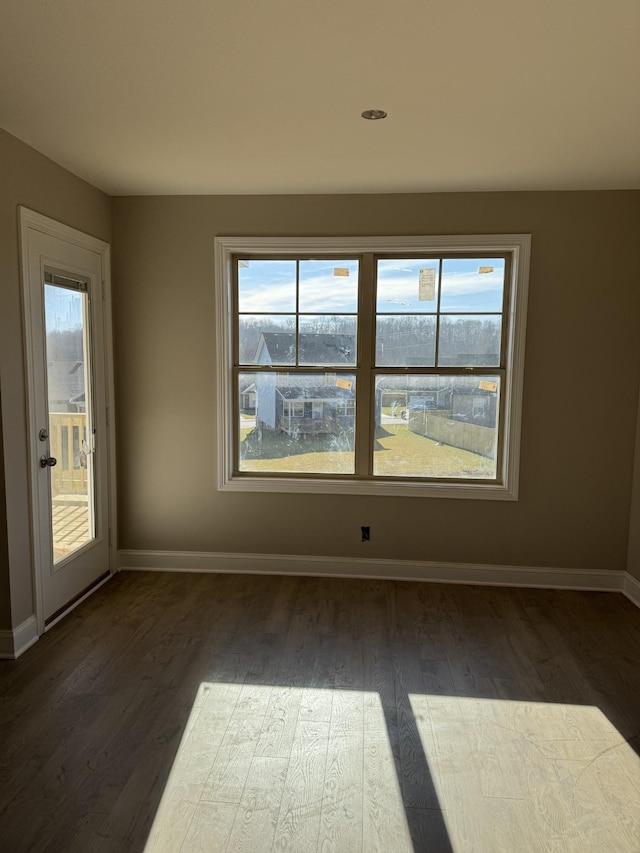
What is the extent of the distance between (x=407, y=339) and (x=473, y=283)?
0.59 metres

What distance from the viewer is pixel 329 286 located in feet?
13.6

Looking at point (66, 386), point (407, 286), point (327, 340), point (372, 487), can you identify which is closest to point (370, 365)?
point (327, 340)

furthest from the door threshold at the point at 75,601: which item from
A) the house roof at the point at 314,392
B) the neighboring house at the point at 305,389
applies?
the house roof at the point at 314,392

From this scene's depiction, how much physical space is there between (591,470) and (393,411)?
141 cm

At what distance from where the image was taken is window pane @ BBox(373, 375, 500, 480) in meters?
4.11

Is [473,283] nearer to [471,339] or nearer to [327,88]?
[471,339]

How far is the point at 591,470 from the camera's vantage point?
3.98 meters

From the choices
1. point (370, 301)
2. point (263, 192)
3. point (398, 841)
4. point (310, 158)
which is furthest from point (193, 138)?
point (398, 841)

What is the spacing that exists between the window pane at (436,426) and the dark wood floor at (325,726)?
0.93m

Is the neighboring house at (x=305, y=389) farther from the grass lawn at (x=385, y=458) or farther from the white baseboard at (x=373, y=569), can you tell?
the white baseboard at (x=373, y=569)

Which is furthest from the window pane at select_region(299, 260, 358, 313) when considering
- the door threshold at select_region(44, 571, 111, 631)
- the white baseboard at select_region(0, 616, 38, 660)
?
the white baseboard at select_region(0, 616, 38, 660)

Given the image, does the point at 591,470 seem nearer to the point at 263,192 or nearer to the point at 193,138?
the point at 263,192

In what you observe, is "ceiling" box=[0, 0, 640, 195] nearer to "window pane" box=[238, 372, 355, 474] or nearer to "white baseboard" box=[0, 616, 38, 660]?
"window pane" box=[238, 372, 355, 474]

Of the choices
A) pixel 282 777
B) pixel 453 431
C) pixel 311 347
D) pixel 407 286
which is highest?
pixel 407 286
